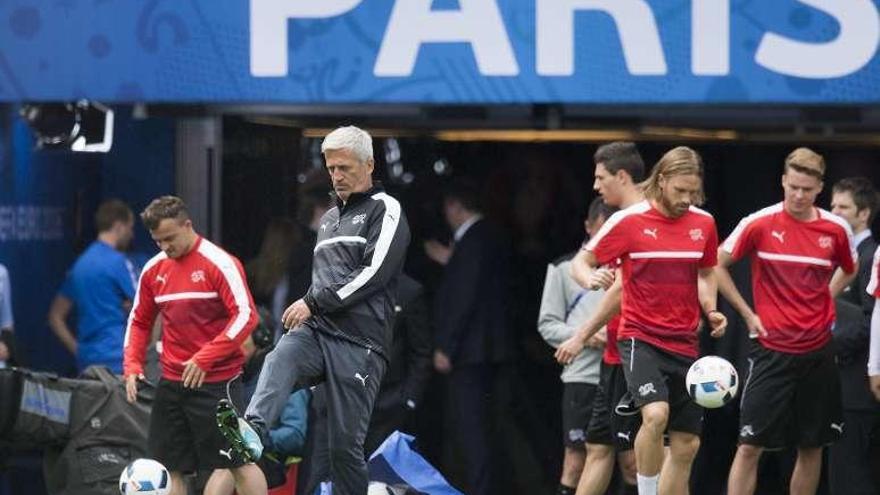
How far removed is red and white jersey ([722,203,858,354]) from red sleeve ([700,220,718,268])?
0.42 metres

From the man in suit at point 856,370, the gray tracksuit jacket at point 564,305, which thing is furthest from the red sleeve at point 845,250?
the gray tracksuit jacket at point 564,305

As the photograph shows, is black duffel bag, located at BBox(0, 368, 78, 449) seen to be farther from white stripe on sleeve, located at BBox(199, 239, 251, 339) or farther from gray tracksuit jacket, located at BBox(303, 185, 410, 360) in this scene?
gray tracksuit jacket, located at BBox(303, 185, 410, 360)

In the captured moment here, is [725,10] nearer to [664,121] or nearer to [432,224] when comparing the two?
[664,121]

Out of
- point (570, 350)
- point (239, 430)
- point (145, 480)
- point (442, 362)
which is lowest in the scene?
point (145, 480)

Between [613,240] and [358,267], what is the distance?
4.12 ft

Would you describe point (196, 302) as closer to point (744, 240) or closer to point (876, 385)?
point (744, 240)

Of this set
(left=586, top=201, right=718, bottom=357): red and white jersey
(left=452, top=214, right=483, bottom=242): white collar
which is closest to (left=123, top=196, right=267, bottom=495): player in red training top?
(left=586, top=201, right=718, bottom=357): red and white jersey

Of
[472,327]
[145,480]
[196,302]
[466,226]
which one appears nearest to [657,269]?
[196,302]

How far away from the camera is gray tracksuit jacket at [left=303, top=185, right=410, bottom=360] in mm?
8398

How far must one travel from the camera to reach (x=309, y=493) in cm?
1013

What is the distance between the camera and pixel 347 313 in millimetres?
8531

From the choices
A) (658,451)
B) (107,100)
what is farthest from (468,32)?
(658,451)

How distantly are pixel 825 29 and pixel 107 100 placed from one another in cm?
408

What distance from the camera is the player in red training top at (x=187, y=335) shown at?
9523 mm
